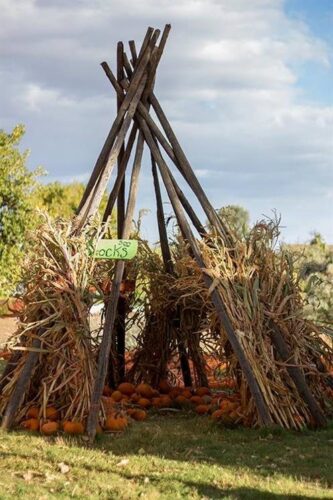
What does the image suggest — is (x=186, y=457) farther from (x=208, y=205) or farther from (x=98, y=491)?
(x=208, y=205)

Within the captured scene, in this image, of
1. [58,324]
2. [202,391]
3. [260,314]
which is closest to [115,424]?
[58,324]

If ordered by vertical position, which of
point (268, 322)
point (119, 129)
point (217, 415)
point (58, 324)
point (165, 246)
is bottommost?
point (217, 415)

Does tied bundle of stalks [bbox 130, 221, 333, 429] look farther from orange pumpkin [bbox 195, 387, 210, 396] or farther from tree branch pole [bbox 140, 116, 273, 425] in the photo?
orange pumpkin [bbox 195, 387, 210, 396]

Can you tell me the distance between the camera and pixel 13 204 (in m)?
20.1

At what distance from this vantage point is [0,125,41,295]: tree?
19.7 metres

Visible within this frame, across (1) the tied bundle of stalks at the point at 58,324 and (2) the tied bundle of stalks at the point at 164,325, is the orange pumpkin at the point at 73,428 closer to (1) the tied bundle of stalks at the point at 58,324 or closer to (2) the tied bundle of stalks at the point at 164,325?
(1) the tied bundle of stalks at the point at 58,324

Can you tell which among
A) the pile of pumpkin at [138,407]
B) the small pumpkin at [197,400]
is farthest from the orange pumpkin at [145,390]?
the small pumpkin at [197,400]

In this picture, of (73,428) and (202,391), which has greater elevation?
(202,391)

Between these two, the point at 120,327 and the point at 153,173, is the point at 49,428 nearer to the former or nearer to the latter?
the point at 120,327

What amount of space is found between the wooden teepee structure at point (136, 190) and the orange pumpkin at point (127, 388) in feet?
1.31

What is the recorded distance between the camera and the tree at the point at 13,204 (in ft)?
64.7

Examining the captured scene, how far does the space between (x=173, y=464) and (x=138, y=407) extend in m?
2.33

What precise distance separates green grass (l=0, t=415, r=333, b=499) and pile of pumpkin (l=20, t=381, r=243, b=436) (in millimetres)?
161

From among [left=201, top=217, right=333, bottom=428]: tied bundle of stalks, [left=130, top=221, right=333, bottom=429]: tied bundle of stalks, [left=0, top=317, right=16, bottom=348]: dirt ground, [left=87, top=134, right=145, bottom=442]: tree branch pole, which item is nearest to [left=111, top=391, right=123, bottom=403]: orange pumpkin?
[left=130, top=221, right=333, bottom=429]: tied bundle of stalks
